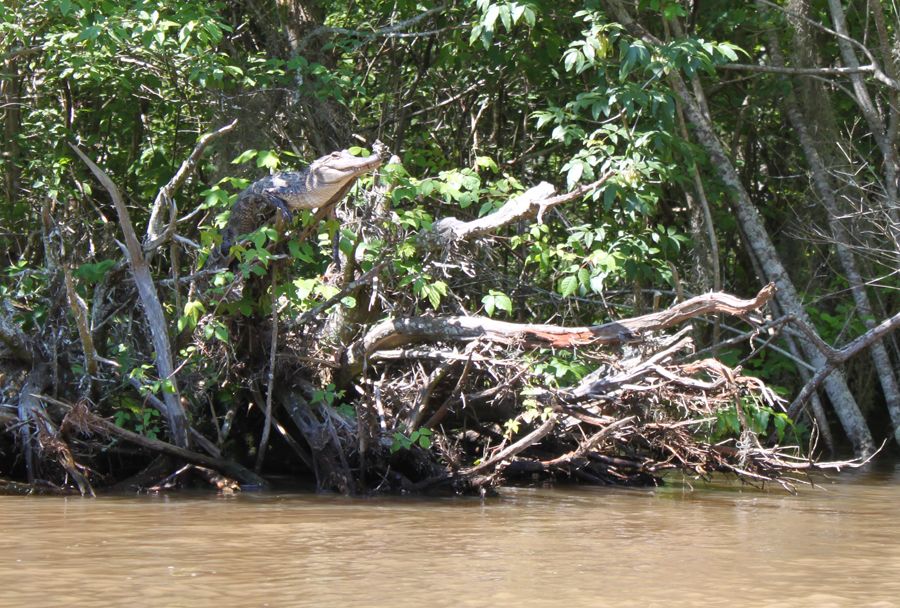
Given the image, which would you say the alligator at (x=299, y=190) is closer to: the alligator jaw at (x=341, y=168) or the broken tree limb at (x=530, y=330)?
the alligator jaw at (x=341, y=168)

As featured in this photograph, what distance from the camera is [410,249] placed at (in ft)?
23.7

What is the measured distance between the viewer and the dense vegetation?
7.26m

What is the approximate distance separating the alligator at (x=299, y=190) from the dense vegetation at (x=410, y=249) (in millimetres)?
140

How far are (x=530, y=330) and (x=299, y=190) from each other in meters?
1.72

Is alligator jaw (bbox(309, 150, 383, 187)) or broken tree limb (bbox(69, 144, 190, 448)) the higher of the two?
alligator jaw (bbox(309, 150, 383, 187))

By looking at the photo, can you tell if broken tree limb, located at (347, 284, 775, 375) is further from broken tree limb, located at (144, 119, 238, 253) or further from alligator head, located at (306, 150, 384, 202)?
broken tree limb, located at (144, 119, 238, 253)

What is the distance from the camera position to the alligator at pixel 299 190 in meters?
6.52

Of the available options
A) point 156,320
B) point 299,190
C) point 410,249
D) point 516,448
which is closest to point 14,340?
point 156,320

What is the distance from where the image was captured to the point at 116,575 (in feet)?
15.1

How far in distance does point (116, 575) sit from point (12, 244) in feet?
19.0

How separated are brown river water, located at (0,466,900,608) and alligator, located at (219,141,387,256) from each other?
1.77 m

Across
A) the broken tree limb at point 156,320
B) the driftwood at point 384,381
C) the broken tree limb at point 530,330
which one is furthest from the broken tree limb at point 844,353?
the broken tree limb at point 156,320

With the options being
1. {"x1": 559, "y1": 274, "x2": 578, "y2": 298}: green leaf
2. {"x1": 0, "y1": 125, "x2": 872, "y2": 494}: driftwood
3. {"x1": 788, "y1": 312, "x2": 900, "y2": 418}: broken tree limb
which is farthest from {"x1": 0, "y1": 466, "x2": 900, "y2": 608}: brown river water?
{"x1": 788, "y1": 312, "x2": 900, "y2": 418}: broken tree limb

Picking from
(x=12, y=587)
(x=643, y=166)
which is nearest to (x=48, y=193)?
(x=643, y=166)
